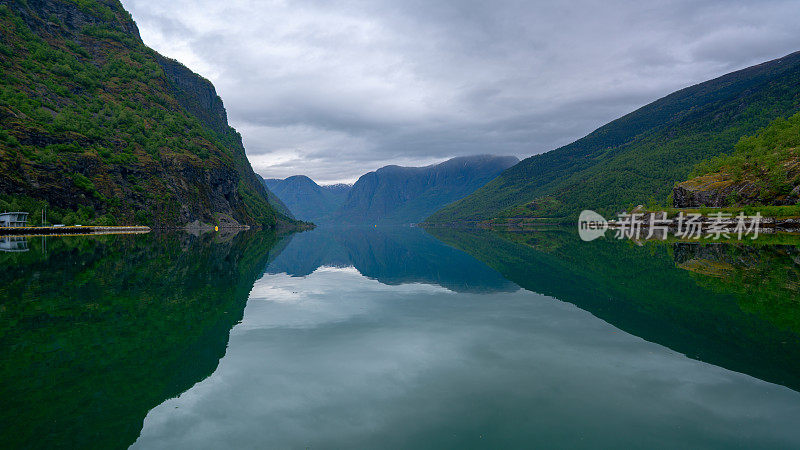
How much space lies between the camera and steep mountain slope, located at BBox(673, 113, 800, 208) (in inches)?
3538

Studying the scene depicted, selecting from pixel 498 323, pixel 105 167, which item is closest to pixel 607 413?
pixel 498 323

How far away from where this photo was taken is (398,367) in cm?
1052

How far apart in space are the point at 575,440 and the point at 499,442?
4.41 feet

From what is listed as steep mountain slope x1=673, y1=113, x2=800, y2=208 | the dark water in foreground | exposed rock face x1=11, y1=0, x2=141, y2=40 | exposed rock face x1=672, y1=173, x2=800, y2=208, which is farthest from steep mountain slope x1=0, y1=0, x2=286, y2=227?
steep mountain slope x1=673, y1=113, x2=800, y2=208

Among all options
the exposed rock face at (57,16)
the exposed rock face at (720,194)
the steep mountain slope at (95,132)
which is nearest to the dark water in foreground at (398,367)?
the steep mountain slope at (95,132)

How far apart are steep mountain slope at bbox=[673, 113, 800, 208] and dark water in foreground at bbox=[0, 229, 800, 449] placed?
96.8 m

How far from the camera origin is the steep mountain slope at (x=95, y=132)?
8575 cm

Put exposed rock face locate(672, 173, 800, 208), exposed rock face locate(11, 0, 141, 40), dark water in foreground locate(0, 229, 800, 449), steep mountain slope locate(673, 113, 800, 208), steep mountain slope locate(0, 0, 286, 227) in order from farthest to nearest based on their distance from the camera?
exposed rock face locate(11, 0, 141, 40), exposed rock face locate(672, 173, 800, 208), steep mountain slope locate(673, 113, 800, 208), steep mountain slope locate(0, 0, 286, 227), dark water in foreground locate(0, 229, 800, 449)

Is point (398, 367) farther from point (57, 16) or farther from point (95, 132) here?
point (57, 16)

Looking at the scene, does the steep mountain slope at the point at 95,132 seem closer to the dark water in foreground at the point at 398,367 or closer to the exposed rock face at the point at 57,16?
the exposed rock face at the point at 57,16

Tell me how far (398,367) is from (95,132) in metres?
135

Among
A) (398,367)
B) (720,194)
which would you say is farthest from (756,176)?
(398,367)

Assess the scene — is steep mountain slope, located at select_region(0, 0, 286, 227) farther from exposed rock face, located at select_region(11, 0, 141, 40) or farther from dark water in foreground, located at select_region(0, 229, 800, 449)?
dark water in foreground, located at select_region(0, 229, 800, 449)

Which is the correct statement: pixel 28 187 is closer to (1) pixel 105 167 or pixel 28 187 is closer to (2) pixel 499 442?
(1) pixel 105 167
